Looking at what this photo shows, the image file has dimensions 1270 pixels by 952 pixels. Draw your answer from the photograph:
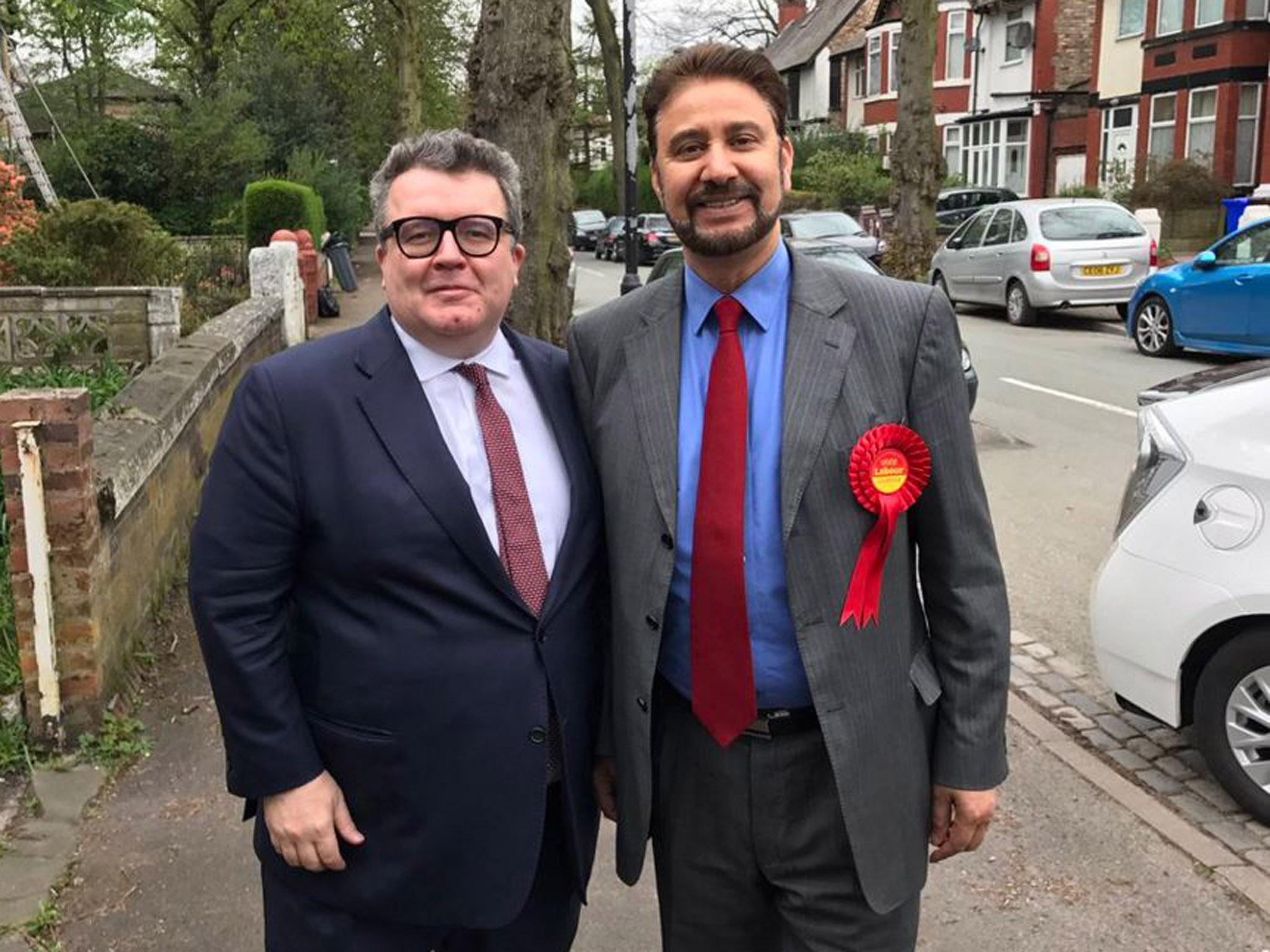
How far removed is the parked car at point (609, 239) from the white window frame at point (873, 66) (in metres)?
15.2

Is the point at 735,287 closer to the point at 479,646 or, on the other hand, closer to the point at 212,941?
the point at 479,646

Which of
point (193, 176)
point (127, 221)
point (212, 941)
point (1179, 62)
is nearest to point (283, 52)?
point (193, 176)

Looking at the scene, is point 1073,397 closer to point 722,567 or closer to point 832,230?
point 722,567

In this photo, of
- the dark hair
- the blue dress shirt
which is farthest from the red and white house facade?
the blue dress shirt

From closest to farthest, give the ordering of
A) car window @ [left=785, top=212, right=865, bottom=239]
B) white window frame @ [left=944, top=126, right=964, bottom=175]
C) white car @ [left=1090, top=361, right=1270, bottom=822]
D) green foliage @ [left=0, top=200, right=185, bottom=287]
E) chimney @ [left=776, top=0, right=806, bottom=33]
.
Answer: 1. white car @ [left=1090, top=361, right=1270, bottom=822]
2. green foliage @ [left=0, top=200, right=185, bottom=287]
3. car window @ [left=785, top=212, right=865, bottom=239]
4. white window frame @ [left=944, top=126, right=964, bottom=175]
5. chimney @ [left=776, top=0, right=806, bottom=33]

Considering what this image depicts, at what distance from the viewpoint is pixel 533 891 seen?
2.44 metres

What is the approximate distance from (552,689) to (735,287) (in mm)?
792

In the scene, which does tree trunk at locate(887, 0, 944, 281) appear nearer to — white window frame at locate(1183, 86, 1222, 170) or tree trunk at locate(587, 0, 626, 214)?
white window frame at locate(1183, 86, 1222, 170)

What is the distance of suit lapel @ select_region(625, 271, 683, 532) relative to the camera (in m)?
2.21

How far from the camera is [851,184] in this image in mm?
40656

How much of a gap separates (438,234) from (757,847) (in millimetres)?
1223

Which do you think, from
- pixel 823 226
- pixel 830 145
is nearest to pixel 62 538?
pixel 823 226

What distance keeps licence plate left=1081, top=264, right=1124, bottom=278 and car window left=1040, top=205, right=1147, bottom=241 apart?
0.37 m

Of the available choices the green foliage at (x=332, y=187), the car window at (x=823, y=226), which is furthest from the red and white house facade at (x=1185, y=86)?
the green foliage at (x=332, y=187)
